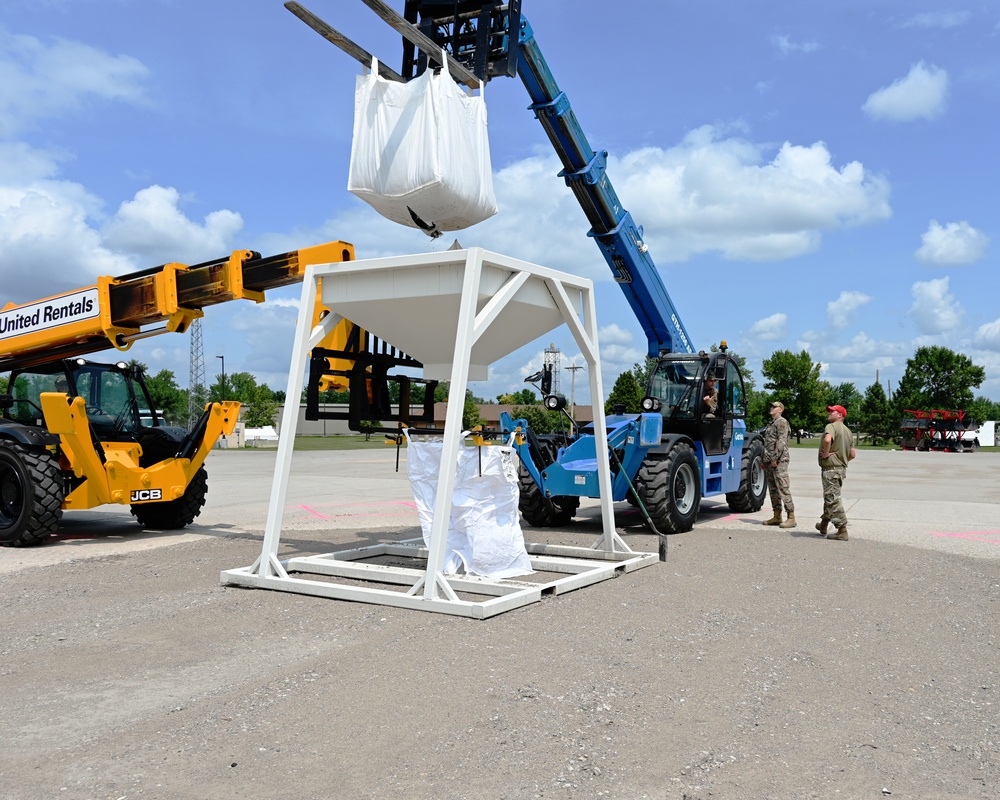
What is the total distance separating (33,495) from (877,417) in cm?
6686

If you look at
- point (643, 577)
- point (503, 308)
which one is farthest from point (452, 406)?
point (643, 577)

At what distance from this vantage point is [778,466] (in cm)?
1238

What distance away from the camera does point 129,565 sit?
893 centimetres

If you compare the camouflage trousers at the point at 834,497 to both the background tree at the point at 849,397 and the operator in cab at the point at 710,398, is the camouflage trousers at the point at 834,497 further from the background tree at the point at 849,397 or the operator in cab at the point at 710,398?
the background tree at the point at 849,397

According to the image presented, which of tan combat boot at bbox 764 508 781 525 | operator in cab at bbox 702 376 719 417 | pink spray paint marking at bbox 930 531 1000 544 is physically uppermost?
operator in cab at bbox 702 376 719 417

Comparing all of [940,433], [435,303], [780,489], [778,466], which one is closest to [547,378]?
[435,303]

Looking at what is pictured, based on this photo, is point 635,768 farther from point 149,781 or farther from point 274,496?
point 274,496

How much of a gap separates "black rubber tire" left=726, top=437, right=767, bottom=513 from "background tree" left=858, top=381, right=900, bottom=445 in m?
49.8

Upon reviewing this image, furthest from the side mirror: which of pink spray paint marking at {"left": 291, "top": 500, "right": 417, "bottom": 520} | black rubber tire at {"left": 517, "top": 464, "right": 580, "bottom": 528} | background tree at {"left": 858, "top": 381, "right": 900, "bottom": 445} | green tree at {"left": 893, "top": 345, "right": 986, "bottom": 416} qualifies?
green tree at {"left": 893, "top": 345, "right": 986, "bottom": 416}

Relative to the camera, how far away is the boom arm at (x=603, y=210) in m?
12.6

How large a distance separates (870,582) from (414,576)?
13.7 feet

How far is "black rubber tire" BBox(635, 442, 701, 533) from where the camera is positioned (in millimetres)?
11000

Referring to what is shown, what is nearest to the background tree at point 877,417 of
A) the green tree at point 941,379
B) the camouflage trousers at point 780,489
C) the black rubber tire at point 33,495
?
the green tree at point 941,379

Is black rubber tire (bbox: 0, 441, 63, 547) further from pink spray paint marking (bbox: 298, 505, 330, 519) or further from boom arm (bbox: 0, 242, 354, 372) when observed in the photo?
pink spray paint marking (bbox: 298, 505, 330, 519)
